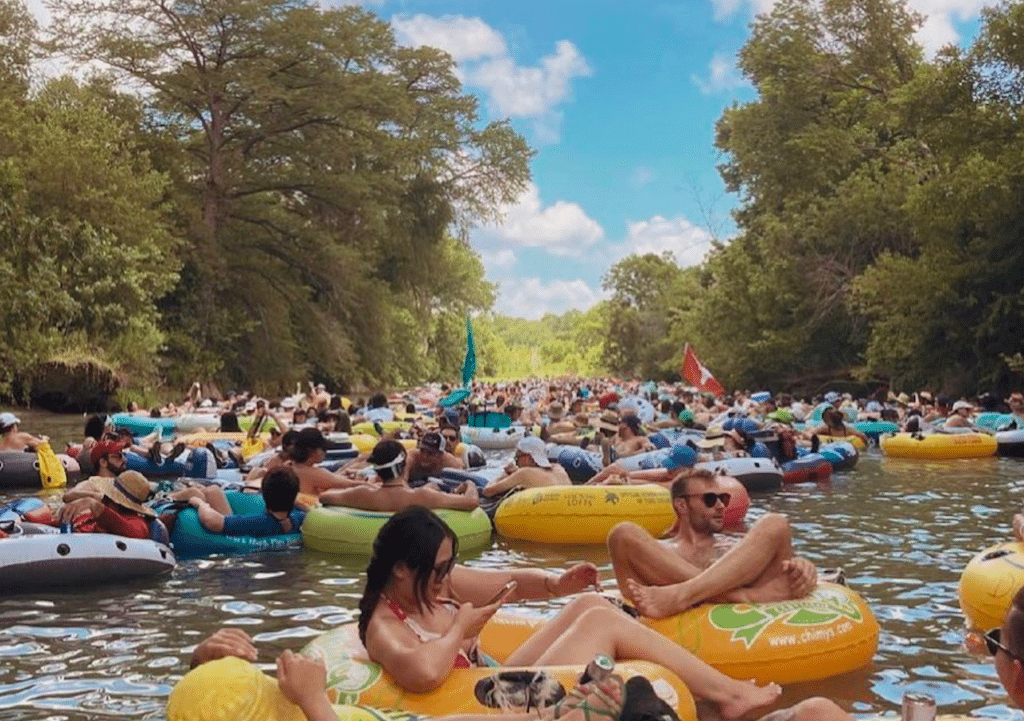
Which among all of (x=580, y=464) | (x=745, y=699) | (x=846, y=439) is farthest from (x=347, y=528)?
(x=846, y=439)

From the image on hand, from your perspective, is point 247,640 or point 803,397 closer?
point 247,640

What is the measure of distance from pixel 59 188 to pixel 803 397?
21.6 m

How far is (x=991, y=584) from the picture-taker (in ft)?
18.4

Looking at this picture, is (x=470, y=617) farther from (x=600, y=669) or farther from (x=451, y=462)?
(x=451, y=462)

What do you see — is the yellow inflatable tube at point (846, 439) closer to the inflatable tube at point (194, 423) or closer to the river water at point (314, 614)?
the river water at point (314, 614)

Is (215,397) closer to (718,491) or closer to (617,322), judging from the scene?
(718,491)

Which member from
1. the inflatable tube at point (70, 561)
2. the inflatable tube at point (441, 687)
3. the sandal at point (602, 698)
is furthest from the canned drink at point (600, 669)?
the inflatable tube at point (70, 561)

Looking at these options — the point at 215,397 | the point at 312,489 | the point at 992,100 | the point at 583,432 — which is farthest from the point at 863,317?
the point at 312,489

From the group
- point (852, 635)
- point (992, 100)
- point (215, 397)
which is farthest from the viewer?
point (215, 397)

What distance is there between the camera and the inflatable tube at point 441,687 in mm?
3590

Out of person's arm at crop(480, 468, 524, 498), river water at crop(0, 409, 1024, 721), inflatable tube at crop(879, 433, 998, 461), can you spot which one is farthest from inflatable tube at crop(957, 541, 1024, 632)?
inflatable tube at crop(879, 433, 998, 461)

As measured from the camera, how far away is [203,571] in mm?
7660

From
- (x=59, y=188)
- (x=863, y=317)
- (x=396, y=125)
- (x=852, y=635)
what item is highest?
(x=396, y=125)

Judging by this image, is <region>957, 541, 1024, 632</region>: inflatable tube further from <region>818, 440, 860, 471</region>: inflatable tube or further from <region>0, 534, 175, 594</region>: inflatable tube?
<region>818, 440, 860, 471</region>: inflatable tube
